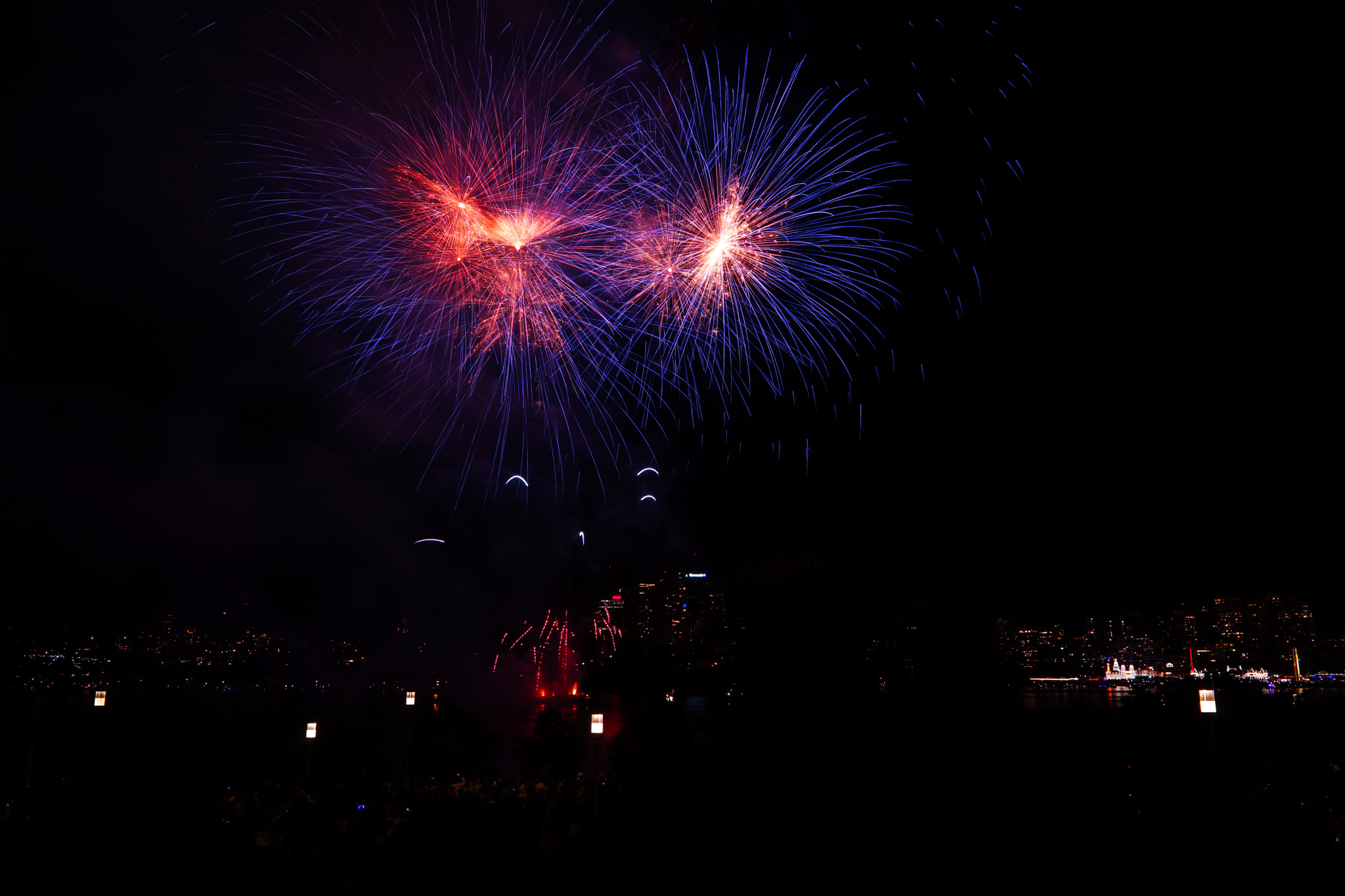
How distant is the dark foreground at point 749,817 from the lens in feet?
27.5

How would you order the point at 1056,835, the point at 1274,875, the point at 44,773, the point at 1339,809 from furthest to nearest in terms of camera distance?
the point at 44,773 → the point at 1339,809 → the point at 1274,875 → the point at 1056,835

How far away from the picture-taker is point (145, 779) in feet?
43.3

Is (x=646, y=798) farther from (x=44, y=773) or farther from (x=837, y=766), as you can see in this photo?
(x=44, y=773)

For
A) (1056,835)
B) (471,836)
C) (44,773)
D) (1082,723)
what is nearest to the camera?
(1056,835)

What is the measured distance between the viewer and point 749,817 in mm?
9539

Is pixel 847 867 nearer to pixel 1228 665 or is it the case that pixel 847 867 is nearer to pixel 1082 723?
pixel 1082 723

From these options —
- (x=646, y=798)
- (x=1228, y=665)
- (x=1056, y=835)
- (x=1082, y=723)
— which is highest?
(x=1056, y=835)

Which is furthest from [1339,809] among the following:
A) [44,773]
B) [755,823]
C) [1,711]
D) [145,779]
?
[1,711]

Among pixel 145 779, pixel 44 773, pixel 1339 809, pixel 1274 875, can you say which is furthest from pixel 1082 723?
pixel 44 773

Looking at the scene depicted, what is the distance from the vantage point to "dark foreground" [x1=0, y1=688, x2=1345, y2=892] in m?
8.38

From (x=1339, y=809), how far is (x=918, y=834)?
39.1ft

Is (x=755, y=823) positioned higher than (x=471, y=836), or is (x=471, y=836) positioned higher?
(x=755, y=823)

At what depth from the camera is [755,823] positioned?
30.9 ft

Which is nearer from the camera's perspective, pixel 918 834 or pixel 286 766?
pixel 918 834
